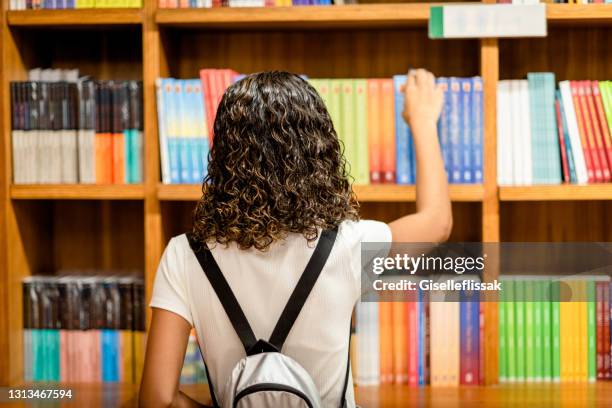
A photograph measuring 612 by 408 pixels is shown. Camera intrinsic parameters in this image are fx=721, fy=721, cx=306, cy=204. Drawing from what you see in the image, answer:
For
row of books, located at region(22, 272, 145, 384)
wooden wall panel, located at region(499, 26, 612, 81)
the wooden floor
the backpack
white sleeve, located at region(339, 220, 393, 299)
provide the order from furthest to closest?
wooden wall panel, located at region(499, 26, 612, 81)
row of books, located at region(22, 272, 145, 384)
the wooden floor
white sleeve, located at region(339, 220, 393, 299)
the backpack

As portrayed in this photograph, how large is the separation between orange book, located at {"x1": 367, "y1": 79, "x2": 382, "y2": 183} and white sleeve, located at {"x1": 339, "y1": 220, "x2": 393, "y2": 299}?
604 mm

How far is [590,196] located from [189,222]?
1.20 m

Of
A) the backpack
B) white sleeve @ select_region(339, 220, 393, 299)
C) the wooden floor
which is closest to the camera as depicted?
the backpack

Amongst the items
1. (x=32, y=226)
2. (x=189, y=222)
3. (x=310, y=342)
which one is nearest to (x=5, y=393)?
(x=32, y=226)

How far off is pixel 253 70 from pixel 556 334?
120 cm

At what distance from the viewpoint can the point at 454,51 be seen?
87.7 inches

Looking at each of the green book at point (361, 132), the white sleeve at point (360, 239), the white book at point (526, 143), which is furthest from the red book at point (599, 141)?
the white sleeve at point (360, 239)

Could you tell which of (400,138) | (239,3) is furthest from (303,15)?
(400,138)

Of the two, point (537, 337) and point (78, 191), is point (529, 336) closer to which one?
point (537, 337)

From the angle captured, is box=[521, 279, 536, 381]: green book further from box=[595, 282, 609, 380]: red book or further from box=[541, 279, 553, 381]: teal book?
box=[595, 282, 609, 380]: red book

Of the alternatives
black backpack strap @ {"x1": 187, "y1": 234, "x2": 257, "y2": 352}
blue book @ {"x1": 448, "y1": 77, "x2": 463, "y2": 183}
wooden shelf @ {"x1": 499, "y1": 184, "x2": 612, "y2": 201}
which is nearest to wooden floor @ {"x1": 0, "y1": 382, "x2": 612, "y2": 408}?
wooden shelf @ {"x1": 499, "y1": 184, "x2": 612, "y2": 201}

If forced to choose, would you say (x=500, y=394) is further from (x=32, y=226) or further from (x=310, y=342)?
(x=32, y=226)

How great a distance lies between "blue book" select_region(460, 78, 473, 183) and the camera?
6.31 ft
